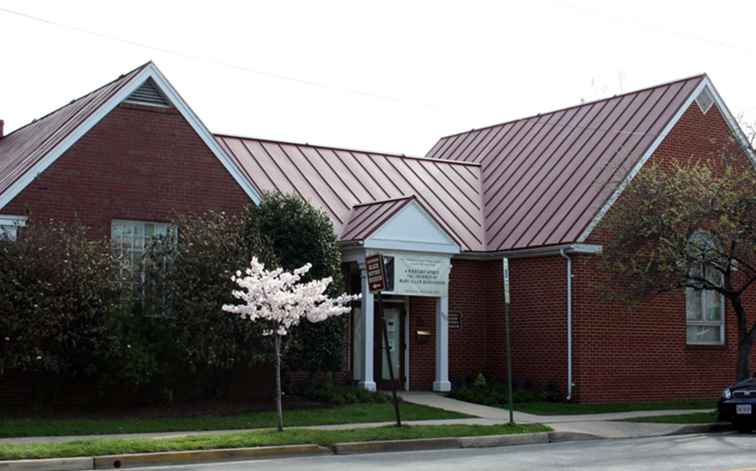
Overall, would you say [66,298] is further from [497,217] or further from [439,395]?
[497,217]

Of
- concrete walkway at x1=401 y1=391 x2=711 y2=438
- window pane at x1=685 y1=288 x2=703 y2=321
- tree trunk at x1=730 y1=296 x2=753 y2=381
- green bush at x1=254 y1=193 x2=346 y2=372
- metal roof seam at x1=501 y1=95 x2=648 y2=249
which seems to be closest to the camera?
concrete walkway at x1=401 y1=391 x2=711 y2=438

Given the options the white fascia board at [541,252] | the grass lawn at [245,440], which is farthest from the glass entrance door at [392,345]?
the grass lawn at [245,440]

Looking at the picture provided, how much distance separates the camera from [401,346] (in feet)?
87.9

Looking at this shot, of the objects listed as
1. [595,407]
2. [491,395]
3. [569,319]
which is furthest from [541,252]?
[595,407]

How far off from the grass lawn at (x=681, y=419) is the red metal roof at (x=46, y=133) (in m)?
12.6

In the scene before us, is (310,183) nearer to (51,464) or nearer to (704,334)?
(704,334)

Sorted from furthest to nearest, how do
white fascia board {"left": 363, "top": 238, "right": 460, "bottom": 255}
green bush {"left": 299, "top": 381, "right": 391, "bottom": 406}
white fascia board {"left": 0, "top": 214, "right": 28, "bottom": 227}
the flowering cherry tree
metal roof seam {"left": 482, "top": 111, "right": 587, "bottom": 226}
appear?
metal roof seam {"left": 482, "top": 111, "right": 587, "bottom": 226} < white fascia board {"left": 363, "top": 238, "right": 460, "bottom": 255} < green bush {"left": 299, "top": 381, "right": 391, "bottom": 406} < white fascia board {"left": 0, "top": 214, "right": 28, "bottom": 227} < the flowering cherry tree

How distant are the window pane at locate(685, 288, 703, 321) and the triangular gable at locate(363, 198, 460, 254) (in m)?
6.23

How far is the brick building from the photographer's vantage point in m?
22.4

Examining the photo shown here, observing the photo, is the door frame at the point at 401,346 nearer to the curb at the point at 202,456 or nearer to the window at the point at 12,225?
the window at the point at 12,225

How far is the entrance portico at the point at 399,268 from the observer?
24.7 meters

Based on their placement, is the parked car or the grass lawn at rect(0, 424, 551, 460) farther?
the parked car

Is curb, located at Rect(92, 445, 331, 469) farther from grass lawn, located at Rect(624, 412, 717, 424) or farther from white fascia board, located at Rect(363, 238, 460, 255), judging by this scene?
white fascia board, located at Rect(363, 238, 460, 255)

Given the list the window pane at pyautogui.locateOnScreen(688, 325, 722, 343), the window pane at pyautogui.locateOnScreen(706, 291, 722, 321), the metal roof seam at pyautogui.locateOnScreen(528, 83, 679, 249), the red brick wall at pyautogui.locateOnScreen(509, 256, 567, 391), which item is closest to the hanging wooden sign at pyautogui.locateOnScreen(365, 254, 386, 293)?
the red brick wall at pyautogui.locateOnScreen(509, 256, 567, 391)
